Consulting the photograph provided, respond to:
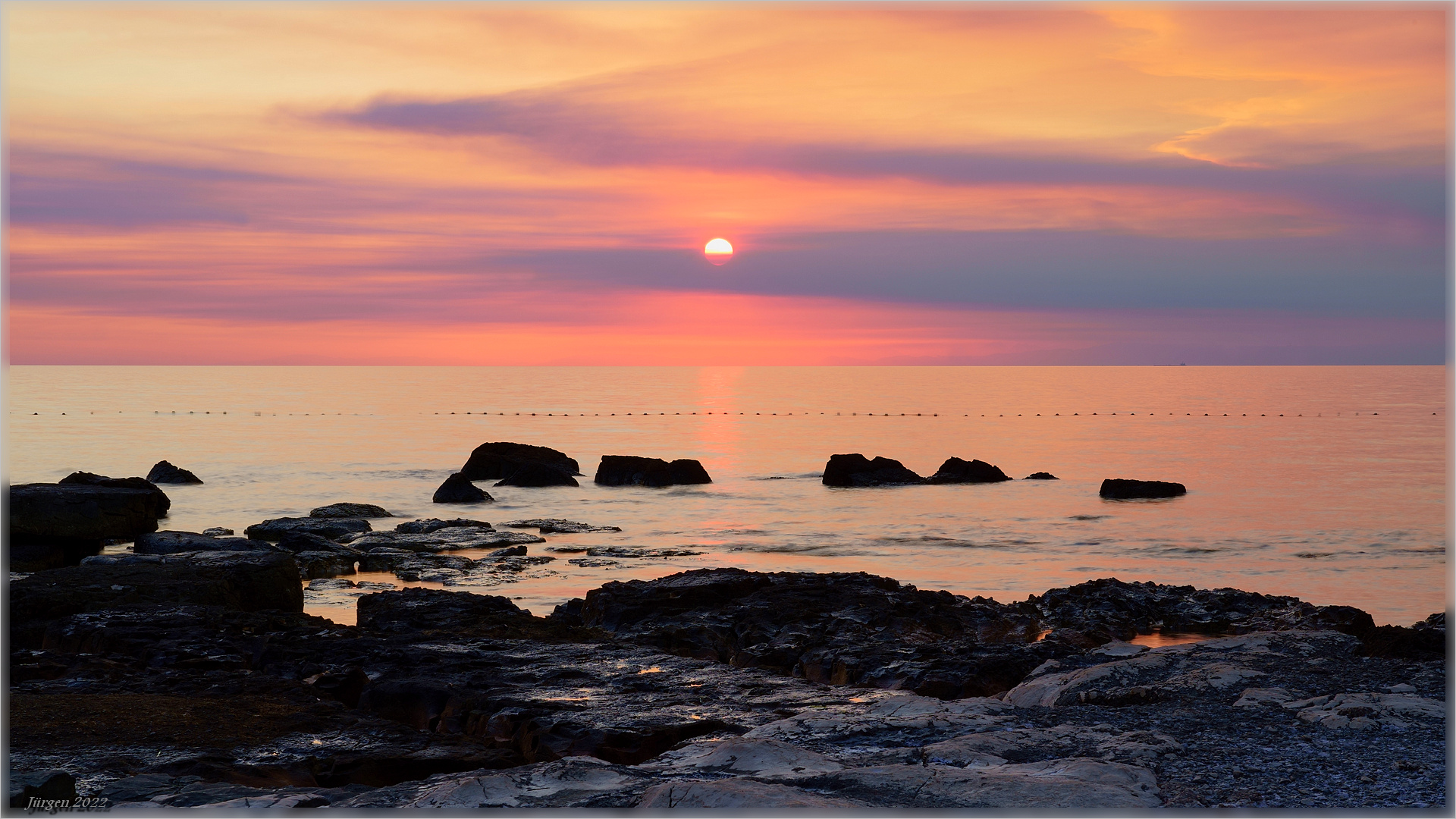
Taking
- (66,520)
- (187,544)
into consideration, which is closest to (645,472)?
(66,520)

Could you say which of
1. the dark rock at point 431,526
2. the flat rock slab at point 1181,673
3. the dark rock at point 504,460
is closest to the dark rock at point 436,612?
the flat rock slab at point 1181,673

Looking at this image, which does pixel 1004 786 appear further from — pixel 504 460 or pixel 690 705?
pixel 504 460

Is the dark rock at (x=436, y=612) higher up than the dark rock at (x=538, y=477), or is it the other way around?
the dark rock at (x=538, y=477)

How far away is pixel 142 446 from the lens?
255 feet

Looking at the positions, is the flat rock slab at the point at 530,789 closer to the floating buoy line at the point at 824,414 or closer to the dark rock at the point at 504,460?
the dark rock at the point at 504,460

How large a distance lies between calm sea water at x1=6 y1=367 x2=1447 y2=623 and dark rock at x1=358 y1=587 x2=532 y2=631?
4.56m

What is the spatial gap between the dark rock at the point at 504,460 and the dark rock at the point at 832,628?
3449cm

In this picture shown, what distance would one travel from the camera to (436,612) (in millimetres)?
16328

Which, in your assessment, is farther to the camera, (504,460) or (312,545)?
(504,460)

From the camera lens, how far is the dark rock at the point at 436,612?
15.9 m

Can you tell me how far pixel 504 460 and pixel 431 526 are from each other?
21441 millimetres

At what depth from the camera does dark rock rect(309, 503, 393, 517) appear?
3625 cm

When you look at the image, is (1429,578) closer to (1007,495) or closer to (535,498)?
(1007,495)

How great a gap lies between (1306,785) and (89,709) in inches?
419
